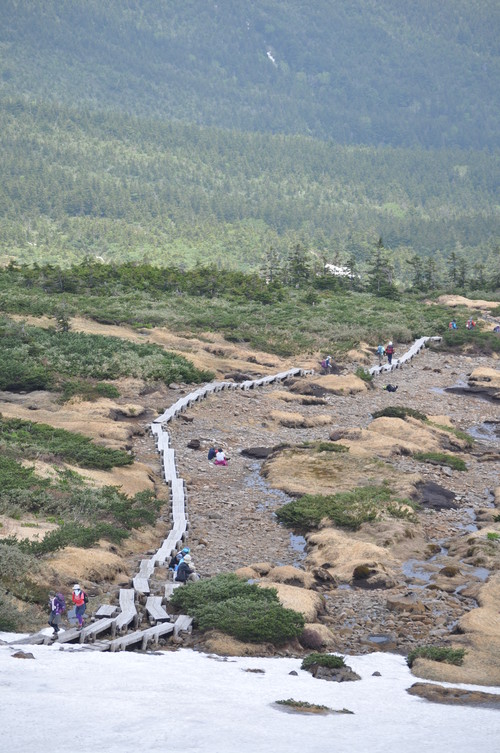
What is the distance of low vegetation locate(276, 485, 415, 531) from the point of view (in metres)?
29.5

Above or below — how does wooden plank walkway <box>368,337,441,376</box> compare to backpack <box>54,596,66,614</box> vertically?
above

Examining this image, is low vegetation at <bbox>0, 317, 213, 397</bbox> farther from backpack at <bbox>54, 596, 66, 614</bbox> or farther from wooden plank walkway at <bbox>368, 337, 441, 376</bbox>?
backpack at <bbox>54, 596, 66, 614</bbox>

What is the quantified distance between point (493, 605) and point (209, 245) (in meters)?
150

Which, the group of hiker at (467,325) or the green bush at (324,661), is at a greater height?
the group of hiker at (467,325)

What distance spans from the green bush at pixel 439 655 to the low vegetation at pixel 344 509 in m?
8.80

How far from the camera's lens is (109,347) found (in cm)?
5078

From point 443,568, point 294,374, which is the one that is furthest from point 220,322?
point 443,568

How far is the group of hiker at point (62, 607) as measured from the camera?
20.2m

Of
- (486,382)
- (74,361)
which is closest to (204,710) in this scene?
(74,361)

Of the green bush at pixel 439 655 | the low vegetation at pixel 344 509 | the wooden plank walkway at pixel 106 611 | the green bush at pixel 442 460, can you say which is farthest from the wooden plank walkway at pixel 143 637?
the green bush at pixel 442 460

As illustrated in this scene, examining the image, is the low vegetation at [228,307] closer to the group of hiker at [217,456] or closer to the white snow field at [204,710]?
the group of hiker at [217,456]

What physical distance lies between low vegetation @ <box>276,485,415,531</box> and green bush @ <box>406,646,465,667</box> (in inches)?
346

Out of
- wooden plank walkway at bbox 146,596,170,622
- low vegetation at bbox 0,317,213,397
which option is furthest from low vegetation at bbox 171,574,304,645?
low vegetation at bbox 0,317,213,397

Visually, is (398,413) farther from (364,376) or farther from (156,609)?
(156,609)
